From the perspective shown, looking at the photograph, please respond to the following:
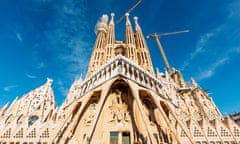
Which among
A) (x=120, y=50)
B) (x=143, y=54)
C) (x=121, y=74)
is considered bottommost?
(x=121, y=74)

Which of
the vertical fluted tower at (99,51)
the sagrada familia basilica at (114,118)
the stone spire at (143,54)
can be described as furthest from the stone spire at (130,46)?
the sagrada familia basilica at (114,118)

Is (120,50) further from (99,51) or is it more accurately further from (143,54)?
(143,54)

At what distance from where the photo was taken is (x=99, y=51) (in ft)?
93.0

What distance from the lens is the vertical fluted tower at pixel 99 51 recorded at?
25.4 m

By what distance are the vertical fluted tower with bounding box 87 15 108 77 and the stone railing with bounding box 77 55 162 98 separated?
5667 mm

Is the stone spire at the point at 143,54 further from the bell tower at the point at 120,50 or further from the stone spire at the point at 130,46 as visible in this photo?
the stone spire at the point at 130,46

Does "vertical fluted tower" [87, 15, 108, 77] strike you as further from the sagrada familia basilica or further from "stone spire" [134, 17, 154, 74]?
"stone spire" [134, 17, 154, 74]

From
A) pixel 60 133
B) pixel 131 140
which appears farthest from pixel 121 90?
pixel 60 133

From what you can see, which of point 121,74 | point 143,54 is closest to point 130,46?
point 143,54

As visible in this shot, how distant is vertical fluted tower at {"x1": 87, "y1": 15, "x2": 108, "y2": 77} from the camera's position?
1000 inches

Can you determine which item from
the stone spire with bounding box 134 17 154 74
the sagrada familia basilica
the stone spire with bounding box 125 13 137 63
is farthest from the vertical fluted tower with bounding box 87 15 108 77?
the stone spire with bounding box 134 17 154 74

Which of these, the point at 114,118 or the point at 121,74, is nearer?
the point at 114,118

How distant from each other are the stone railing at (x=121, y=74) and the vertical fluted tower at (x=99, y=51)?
18.6ft

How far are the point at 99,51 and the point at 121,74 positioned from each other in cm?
1314
